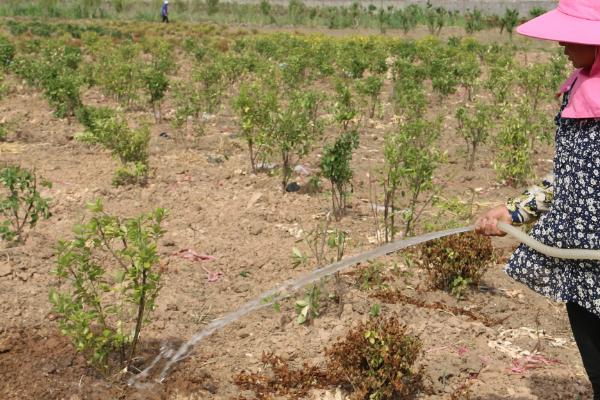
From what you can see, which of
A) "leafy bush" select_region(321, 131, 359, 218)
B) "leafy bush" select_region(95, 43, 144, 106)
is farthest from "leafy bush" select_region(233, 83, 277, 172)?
"leafy bush" select_region(95, 43, 144, 106)

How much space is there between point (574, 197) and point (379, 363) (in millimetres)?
1368

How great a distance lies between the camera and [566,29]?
2459mm

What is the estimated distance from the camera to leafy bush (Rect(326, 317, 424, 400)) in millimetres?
3445

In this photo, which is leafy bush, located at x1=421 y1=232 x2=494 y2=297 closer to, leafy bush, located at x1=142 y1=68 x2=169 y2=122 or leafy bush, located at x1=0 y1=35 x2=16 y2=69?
leafy bush, located at x1=142 y1=68 x2=169 y2=122

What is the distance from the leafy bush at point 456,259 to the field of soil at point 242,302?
10 centimetres

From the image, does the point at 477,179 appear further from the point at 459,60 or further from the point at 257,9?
the point at 257,9

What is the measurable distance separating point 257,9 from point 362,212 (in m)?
41.6

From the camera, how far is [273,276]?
16.5ft

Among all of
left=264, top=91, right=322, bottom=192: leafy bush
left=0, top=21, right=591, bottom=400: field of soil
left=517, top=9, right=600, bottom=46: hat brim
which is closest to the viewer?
left=517, top=9, right=600, bottom=46: hat brim

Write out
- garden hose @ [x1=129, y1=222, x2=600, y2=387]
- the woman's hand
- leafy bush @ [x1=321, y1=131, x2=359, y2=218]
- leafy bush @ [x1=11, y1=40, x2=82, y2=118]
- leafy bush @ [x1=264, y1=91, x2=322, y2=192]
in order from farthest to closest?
1. leafy bush @ [x1=11, y1=40, x2=82, y2=118]
2. leafy bush @ [x1=264, y1=91, x2=322, y2=192]
3. leafy bush @ [x1=321, y1=131, x2=359, y2=218]
4. the woman's hand
5. garden hose @ [x1=129, y1=222, x2=600, y2=387]

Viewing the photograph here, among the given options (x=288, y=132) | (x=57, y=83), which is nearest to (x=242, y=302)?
(x=288, y=132)

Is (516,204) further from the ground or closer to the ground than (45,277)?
further from the ground

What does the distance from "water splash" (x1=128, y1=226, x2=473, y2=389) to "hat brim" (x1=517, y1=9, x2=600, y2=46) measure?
1141mm

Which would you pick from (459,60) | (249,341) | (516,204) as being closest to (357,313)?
(249,341)
